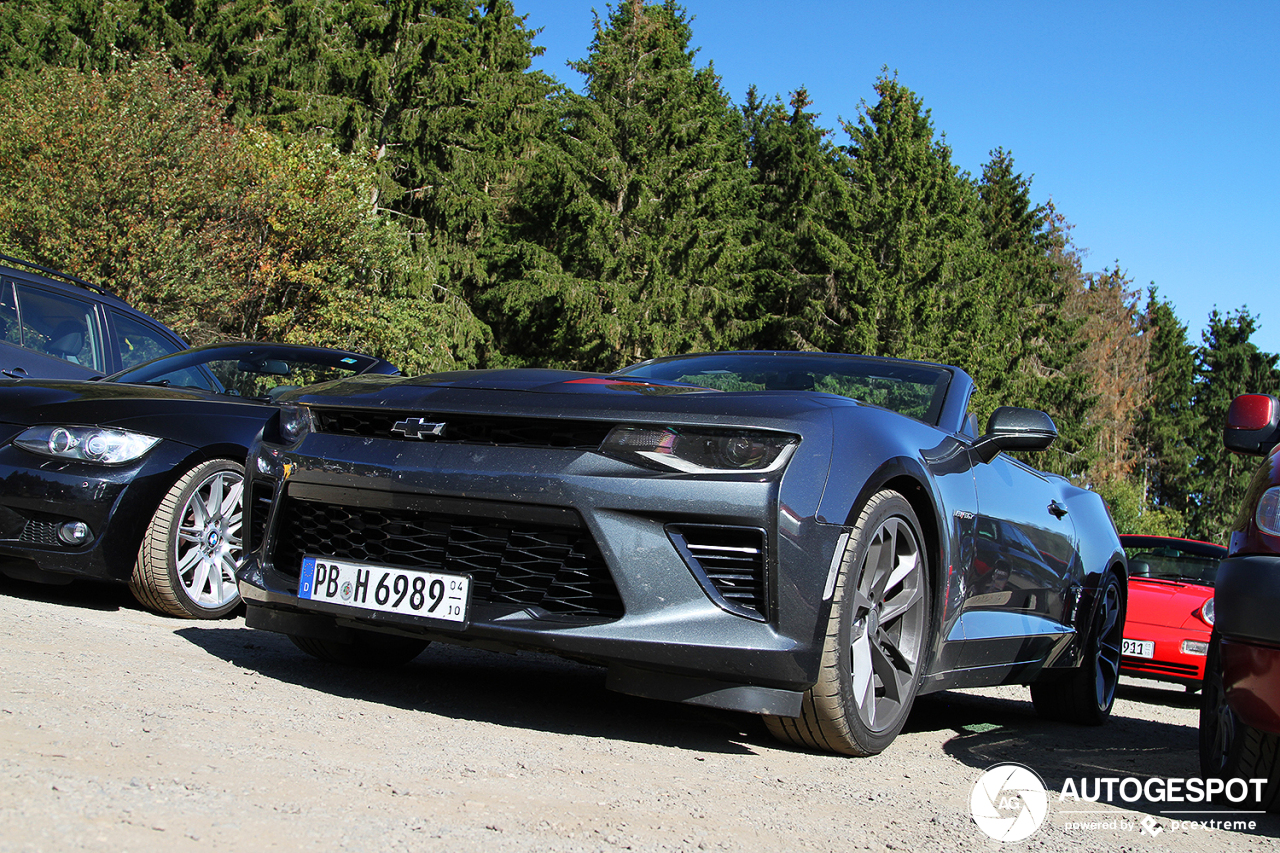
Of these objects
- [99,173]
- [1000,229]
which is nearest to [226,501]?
[99,173]

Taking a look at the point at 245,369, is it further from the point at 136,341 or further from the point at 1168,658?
the point at 1168,658

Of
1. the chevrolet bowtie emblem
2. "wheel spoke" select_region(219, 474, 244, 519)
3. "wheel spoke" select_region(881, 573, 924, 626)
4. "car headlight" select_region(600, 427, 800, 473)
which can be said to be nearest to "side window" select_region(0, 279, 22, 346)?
"wheel spoke" select_region(219, 474, 244, 519)

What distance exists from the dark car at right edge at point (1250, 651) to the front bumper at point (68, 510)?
13.7ft

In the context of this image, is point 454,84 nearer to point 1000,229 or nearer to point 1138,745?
point 1000,229

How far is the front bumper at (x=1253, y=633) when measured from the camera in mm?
2816

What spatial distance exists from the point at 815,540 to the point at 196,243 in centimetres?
1968

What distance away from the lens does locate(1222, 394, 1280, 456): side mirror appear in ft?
11.7

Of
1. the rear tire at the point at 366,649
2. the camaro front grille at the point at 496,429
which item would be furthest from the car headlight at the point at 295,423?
the rear tire at the point at 366,649

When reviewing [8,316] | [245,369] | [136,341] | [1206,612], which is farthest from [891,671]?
[8,316]

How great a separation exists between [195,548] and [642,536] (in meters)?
2.88

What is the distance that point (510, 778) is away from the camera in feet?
8.48

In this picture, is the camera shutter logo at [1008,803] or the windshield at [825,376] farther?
the windshield at [825,376]

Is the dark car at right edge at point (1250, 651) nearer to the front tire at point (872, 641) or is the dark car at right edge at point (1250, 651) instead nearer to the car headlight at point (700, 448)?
the front tire at point (872, 641)

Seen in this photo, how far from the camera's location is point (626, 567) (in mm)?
2967
